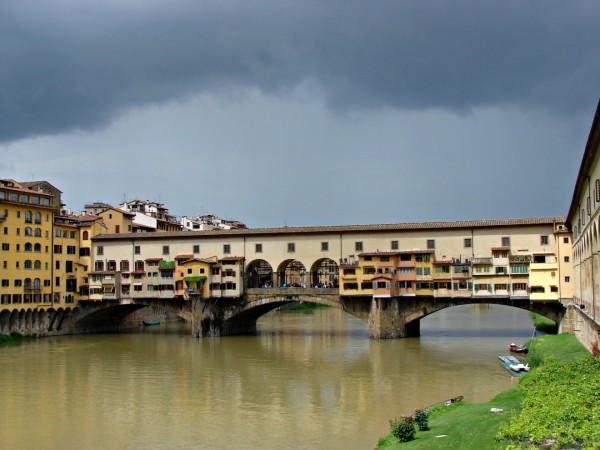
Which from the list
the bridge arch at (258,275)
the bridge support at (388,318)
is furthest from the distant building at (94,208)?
the bridge support at (388,318)

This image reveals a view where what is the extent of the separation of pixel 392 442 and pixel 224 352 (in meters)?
26.5

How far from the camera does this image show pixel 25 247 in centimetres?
5206

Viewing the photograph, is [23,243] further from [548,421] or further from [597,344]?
[548,421]

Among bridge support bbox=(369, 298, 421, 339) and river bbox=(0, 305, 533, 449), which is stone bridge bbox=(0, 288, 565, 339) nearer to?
bridge support bbox=(369, 298, 421, 339)

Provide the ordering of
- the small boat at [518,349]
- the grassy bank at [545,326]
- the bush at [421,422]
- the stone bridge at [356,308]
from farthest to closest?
1. the grassy bank at [545,326]
2. the stone bridge at [356,308]
3. the small boat at [518,349]
4. the bush at [421,422]

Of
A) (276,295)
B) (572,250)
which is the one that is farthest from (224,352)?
(572,250)

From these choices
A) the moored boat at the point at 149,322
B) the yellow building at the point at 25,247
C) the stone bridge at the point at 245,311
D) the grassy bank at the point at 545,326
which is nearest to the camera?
the stone bridge at the point at 245,311

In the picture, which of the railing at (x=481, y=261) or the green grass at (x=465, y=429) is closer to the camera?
the green grass at (x=465, y=429)

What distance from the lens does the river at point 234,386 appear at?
860 inches

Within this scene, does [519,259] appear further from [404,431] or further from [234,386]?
[404,431]

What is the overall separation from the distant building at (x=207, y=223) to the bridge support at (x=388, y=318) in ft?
181

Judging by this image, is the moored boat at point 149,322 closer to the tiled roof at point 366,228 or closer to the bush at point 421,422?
the tiled roof at point 366,228

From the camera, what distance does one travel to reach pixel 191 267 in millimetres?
51875

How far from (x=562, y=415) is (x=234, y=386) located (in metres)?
19.9
